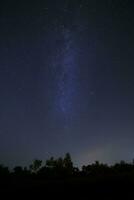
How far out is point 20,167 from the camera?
50938mm

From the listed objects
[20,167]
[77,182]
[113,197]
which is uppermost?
[20,167]

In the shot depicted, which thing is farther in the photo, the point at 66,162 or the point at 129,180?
the point at 66,162

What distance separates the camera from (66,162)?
55688 millimetres

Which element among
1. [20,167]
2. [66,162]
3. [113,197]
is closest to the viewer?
[113,197]

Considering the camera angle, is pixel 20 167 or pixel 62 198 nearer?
pixel 62 198

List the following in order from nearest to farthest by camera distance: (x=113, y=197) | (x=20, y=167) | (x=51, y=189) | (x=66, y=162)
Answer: (x=113, y=197), (x=51, y=189), (x=20, y=167), (x=66, y=162)

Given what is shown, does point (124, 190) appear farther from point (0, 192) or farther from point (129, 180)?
point (0, 192)

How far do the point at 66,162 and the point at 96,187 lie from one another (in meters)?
34.8

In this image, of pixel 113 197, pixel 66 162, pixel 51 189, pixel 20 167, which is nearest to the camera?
pixel 113 197

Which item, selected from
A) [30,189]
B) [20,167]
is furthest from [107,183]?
[20,167]

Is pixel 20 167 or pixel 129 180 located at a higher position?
pixel 20 167

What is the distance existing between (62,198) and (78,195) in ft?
3.70

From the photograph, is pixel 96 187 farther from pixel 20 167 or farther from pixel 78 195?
pixel 20 167

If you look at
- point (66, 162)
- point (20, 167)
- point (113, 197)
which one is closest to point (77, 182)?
point (113, 197)
